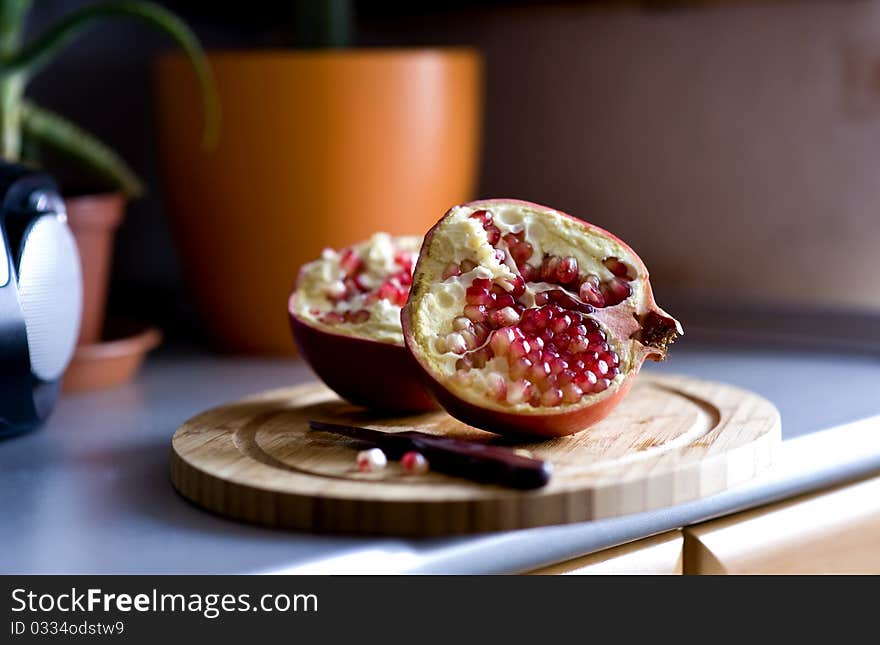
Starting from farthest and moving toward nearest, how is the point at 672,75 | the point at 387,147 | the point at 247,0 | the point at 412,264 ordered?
the point at 247,0
the point at 672,75
the point at 387,147
the point at 412,264

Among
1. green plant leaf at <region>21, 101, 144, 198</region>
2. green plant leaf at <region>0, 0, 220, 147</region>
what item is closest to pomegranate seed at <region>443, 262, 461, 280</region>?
green plant leaf at <region>0, 0, 220, 147</region>

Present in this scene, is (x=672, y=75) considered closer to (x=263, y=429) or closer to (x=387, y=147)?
(x=387, y=147)

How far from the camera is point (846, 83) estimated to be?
1505mm

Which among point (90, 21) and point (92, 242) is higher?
point (90, 21)

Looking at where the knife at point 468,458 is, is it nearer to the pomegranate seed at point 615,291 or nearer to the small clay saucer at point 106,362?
the pomegranate seed at point 615,291

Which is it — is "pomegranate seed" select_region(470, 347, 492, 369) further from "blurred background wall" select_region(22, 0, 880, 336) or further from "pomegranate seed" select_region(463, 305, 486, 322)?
"blurred background wall" select_region(22, 0, 880, 336)

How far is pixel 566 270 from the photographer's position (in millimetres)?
931

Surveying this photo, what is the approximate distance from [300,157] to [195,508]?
24.3 inches

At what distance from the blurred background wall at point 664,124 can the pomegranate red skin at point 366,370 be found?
0.43m

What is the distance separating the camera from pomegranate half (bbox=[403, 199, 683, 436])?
2.90 ft

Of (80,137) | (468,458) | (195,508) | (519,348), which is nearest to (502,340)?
(519,348)

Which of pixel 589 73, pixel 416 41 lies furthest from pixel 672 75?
pixel 416 41

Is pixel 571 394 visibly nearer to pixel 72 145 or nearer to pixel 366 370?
pixel 366 370
